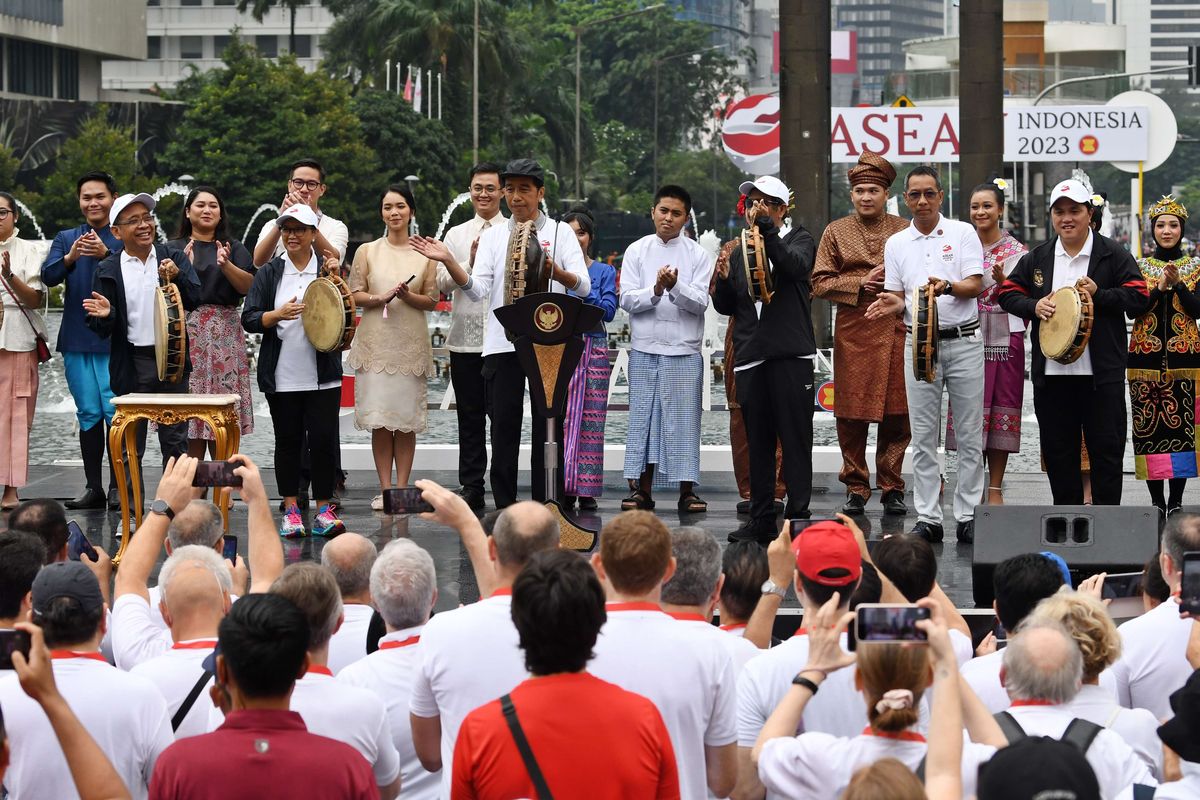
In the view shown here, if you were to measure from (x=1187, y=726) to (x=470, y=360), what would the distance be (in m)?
6.79

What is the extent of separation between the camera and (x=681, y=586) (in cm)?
501

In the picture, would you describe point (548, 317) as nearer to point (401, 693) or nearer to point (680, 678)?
point (401, 693)

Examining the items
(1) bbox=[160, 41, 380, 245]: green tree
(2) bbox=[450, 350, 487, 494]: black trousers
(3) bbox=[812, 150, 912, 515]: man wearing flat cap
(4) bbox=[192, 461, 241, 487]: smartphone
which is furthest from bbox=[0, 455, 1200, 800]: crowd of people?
(1) bbox=[160, 41, 380, 245]: green tree

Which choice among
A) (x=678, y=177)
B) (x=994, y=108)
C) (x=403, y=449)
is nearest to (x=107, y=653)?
(x=403, y=449)

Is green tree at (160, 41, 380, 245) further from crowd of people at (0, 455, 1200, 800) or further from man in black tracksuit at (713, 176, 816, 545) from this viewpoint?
crowd of people at (0, 455, 1200, 800)

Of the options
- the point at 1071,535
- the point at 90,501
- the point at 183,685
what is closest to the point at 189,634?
the point at 183,685

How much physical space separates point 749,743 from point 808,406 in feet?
16.3

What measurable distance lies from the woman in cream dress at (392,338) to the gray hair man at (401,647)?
16.6 feet

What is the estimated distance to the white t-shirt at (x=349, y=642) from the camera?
543cm

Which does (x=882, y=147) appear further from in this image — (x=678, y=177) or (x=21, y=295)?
(x=678, y=177)

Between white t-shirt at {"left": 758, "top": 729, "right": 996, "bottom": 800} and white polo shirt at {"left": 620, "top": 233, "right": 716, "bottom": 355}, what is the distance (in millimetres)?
6348

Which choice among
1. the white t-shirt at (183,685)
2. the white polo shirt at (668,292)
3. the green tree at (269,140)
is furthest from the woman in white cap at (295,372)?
the green tree at (269,140)

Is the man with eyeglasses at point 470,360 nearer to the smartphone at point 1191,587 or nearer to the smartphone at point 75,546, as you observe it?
the smartphone at point 75,546

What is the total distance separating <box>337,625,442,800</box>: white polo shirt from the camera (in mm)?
4977
